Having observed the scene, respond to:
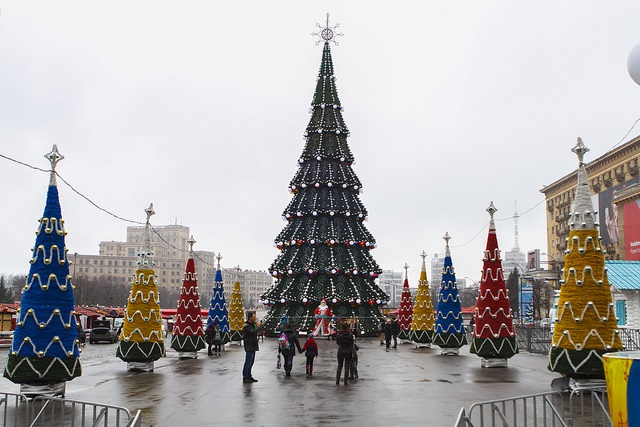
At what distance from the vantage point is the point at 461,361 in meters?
25.7

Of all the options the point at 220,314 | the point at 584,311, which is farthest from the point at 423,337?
the point at 584,311

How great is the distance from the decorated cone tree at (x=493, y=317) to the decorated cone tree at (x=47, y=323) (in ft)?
44.3

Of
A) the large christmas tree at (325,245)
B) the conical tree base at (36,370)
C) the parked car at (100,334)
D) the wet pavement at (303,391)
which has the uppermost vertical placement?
the large christmas tree at (325,245)

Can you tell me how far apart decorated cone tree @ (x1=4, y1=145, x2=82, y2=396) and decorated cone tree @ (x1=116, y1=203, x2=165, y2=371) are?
6133 mm

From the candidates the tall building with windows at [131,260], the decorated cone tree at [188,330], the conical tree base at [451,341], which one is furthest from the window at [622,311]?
the tall building with windows at [131,260]

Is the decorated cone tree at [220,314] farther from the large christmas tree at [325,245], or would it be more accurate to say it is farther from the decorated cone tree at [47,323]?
the decorated cone tree at [47,323]

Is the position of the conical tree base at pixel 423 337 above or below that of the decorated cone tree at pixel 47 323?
below

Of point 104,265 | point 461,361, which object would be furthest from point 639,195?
point 104,265

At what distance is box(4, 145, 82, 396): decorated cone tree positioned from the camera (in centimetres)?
1412

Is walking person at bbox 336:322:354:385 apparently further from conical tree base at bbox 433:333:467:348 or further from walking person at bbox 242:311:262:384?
conical tree base at bbox 433:333:467:348

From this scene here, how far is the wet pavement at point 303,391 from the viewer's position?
12188 millimetres

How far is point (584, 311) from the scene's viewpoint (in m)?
15.2

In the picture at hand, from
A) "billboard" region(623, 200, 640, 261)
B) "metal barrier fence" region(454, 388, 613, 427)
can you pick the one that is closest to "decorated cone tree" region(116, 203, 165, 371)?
"metal barrier fence" region(454, 388, 613, 427)

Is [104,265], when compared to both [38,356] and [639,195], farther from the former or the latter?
[38,356]
